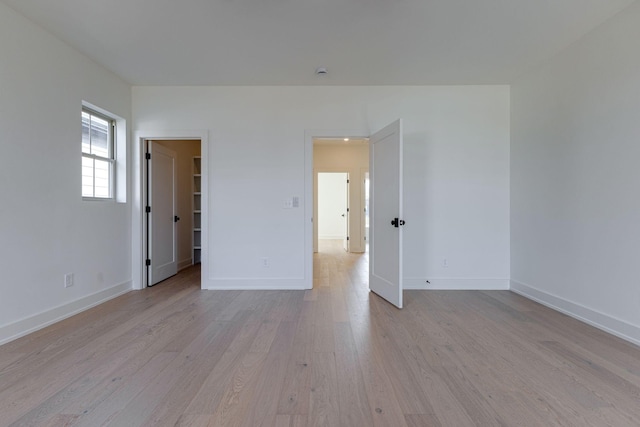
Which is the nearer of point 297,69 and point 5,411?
point 5,411

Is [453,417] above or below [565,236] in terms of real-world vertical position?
below

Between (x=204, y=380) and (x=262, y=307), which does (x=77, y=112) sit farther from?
(x=204, y=380)

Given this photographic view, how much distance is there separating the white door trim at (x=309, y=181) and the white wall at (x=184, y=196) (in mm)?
2307

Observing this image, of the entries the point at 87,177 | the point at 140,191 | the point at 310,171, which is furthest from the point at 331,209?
the point at 87,177

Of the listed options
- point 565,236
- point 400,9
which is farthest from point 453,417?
point 400,9

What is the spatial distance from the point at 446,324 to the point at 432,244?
4.15ft

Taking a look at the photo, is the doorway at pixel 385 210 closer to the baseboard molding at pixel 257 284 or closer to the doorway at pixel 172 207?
the baseboard molding at pixel 257 284

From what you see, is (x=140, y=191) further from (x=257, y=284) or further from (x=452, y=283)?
(x=452, y=283)

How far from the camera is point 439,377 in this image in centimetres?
176

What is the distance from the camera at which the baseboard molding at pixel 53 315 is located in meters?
2.25

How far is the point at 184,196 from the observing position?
499 cm

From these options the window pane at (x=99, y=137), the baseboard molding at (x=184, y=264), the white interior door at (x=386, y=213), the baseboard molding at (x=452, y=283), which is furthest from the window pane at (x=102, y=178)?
the baseboard molding at (x=452, y=283)

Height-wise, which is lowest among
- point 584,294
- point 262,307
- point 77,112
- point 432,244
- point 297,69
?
point 262,307

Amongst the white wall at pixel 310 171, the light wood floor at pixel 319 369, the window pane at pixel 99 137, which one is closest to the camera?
the light wood floor at pixel 319 369
